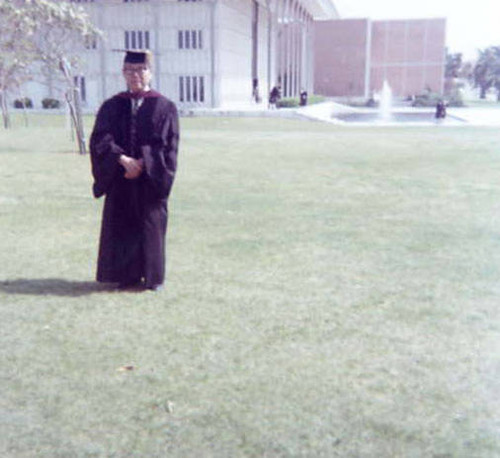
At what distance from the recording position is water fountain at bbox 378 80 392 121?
136ft

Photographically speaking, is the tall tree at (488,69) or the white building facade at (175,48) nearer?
the white building facade at (175,48)

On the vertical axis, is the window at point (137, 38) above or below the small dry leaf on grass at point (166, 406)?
above

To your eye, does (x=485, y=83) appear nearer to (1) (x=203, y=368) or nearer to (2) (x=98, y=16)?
(2) (x=98, y=16)

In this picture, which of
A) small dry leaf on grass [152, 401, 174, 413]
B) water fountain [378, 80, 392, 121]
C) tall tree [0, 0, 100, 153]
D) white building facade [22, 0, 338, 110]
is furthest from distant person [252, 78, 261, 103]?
small dry leaf on grass [152, 401, 174, 413]

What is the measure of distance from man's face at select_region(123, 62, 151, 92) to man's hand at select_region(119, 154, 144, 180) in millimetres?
568

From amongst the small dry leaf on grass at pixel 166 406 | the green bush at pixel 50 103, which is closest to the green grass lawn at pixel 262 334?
the small dry leaf on grass at pixel 166 406

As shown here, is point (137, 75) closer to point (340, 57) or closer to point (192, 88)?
point (192, 88)

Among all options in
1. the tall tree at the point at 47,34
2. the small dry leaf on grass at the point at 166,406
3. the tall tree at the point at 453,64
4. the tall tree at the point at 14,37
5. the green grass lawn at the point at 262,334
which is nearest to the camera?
the green grass lawn at the point at 262,334

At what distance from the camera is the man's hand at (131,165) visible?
5266 millimetres

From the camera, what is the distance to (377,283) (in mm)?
6039

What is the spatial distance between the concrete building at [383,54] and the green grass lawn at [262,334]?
59.3 metres

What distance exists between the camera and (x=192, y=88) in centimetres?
4300

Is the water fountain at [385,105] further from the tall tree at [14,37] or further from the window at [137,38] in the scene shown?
the tall tree at [14,37]

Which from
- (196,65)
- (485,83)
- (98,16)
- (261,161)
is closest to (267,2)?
(196,65)
